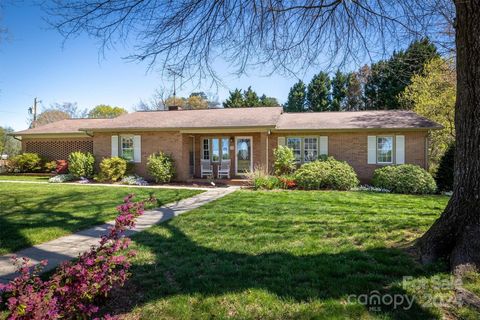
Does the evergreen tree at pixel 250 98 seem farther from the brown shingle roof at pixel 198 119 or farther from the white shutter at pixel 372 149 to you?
the white shutter at pixel 372 149

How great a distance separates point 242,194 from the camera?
11805 mm

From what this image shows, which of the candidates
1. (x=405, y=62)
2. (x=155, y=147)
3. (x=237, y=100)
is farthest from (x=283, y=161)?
(x=237, y=100)

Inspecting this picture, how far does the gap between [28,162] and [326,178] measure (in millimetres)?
18803

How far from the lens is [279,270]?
410cm

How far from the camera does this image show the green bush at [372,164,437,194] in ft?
41.7

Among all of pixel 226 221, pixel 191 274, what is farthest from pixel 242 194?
pixel 191 274

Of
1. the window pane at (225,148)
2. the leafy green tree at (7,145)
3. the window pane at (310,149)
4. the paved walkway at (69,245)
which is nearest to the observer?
Answer: the paved walkway at (69,245)

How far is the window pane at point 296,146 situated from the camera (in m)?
16.7

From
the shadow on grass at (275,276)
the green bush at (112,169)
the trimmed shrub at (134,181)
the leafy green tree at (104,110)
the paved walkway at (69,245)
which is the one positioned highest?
the leafy green tree at (104,110)

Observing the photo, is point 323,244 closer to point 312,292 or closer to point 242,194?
point 312,292

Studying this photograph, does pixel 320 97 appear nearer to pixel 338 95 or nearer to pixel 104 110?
pixel 338 95

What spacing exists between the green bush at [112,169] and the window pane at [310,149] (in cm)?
968

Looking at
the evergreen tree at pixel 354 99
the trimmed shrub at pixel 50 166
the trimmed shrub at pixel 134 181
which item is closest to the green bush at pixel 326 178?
the trimmed shrub at pixel 134 181

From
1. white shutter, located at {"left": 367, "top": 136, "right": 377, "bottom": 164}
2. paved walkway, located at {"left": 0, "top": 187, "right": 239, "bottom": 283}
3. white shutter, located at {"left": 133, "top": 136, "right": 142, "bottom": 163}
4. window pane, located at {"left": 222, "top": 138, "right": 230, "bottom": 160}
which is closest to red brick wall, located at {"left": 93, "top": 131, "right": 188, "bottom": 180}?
white shutter, located at {"left": 133, "top": 136, "right": 142, "bottom": 163}
